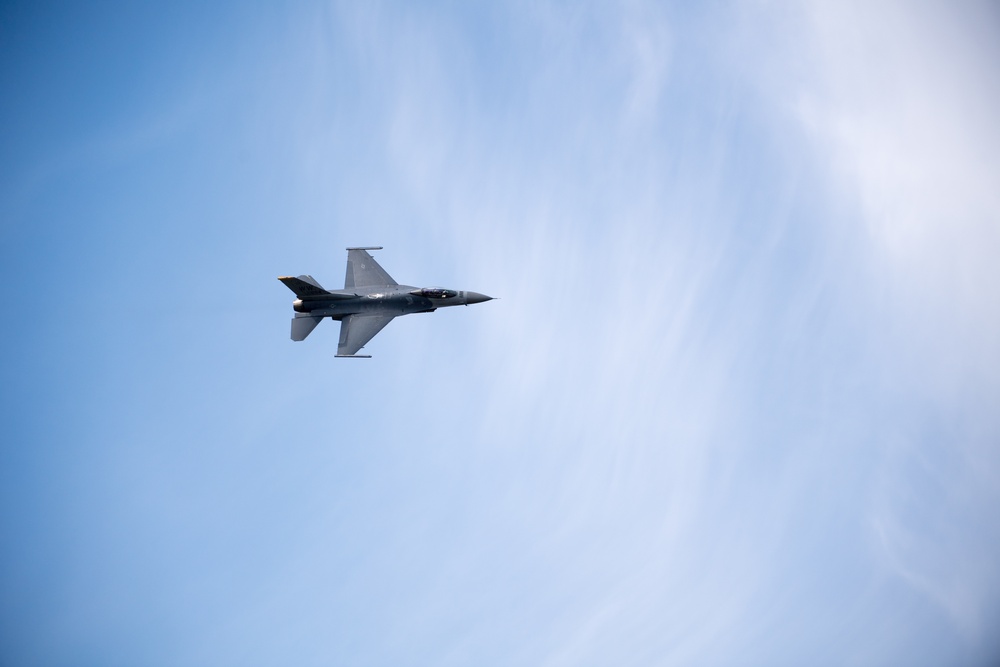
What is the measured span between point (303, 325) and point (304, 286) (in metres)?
3.97

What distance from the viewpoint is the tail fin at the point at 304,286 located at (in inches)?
2621

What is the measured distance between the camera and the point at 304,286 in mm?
66938

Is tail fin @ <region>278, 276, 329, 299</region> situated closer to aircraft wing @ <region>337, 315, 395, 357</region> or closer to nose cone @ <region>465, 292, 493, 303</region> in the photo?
aircraft wing @ <region>337, 315, 395, 357</region>

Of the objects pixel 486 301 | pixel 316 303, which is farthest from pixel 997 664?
pixel 316 303

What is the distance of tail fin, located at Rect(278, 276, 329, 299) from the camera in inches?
2621

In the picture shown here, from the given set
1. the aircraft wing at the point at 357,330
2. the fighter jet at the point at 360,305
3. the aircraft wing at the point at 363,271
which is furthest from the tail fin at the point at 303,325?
the aircraft wing at the point at 363,271

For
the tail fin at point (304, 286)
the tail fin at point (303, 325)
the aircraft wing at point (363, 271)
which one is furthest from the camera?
the aircraft wing at point (363, 271)

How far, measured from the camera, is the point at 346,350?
66.4 m

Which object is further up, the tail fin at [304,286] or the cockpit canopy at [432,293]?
the tail fin at [304,286]

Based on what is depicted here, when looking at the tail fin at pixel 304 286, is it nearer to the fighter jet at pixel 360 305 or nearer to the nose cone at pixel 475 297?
the fighter jet at pixel 360 305

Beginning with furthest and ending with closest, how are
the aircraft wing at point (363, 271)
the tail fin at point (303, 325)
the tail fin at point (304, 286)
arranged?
the aircraft wing at point (363, 271), the tail fin at point (303, 325), the tail fin at point (304, 286)

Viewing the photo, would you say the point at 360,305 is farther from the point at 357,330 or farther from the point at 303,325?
the point at 303,325

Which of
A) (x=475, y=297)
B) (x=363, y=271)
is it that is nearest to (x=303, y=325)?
(x=363, y=271)

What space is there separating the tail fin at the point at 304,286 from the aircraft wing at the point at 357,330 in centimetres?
389
